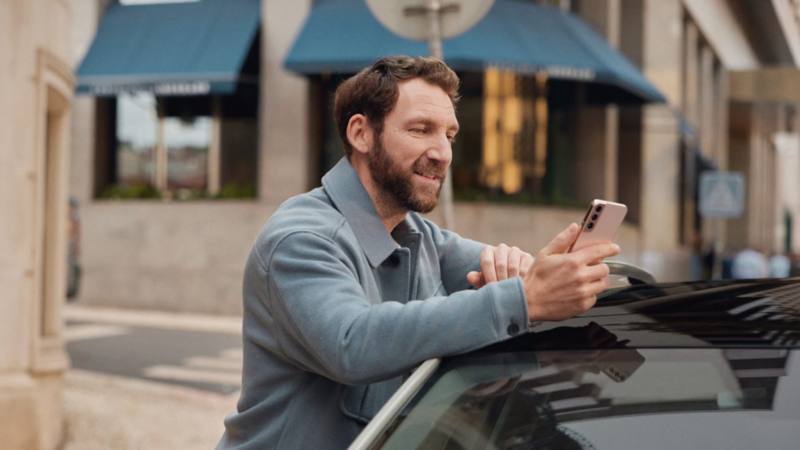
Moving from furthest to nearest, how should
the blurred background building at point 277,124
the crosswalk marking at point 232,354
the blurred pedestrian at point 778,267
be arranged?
the blurred pedestrian at point 778,267 → the blurred background building at point 277,124 → the crosswalk marking at point 232,354

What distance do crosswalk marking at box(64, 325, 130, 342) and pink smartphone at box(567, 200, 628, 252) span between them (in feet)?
36.9

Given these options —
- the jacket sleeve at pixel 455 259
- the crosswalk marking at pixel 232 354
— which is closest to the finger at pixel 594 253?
the jacket sleeve at pixel 455 259

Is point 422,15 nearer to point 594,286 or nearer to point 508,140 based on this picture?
point 594,286

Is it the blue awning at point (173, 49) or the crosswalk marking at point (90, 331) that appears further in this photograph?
the blue awning at point (173, 49)

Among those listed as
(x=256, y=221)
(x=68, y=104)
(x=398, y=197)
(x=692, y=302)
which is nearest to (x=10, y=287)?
(x=68, y=104)

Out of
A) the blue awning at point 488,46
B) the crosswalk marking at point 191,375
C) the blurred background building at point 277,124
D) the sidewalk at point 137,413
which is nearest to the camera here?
the sidewalk at point 137,413

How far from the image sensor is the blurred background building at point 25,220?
15.3 ft

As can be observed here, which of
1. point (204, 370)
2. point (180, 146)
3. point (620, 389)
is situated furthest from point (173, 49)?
point (620, 389)

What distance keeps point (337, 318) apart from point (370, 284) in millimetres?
283

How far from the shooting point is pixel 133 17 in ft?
51.4

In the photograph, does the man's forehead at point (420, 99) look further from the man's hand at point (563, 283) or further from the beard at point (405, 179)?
the man's hand at point (563, 283)

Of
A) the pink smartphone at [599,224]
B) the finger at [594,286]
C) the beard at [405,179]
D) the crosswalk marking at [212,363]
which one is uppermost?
the beard at [405,179]

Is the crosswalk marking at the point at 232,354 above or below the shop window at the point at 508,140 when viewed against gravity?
below

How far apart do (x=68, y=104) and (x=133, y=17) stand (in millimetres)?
10542
